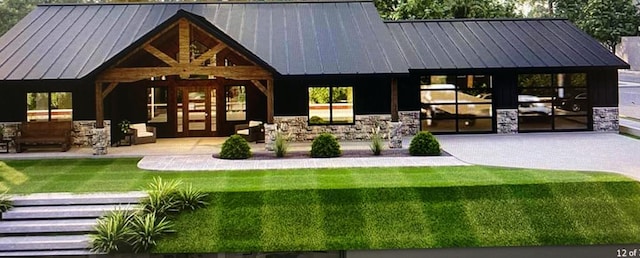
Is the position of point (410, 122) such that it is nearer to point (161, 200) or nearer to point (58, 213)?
point (161, 200)

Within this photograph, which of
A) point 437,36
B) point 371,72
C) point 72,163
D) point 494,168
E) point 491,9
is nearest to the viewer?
point 494,168

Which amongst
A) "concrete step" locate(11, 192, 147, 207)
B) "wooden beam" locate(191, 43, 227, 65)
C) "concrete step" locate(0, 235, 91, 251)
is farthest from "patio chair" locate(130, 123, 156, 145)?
"concrete step" locate(0, 235, 91, 251)

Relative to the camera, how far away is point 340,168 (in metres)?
13.3

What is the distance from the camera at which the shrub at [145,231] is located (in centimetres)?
975

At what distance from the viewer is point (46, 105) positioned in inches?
673

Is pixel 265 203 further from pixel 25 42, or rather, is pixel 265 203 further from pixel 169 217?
pixel 25 42

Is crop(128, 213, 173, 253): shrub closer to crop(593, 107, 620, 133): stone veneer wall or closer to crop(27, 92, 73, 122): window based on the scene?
crop(27, 92, 73, 122): window

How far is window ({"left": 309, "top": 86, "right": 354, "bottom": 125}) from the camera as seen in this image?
18.1 meters

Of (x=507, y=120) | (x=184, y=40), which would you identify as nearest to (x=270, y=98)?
(x=184, y=40)

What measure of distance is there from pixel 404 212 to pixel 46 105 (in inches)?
466

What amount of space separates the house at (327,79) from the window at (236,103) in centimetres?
3

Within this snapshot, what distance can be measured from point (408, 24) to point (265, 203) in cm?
1202

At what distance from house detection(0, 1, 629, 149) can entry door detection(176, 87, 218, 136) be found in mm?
33

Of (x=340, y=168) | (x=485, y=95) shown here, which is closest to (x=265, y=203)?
(x=340, y=168)
